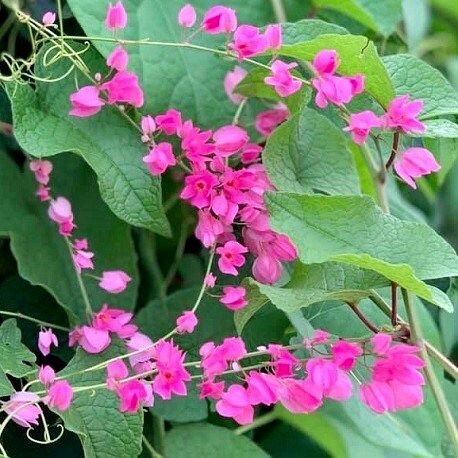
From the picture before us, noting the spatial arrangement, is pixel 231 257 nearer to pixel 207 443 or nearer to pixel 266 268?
pixel 266 268

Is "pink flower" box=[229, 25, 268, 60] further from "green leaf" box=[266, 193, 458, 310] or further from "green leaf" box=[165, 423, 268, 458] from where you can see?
"green leaf" box=[165, 423, 268, 458]

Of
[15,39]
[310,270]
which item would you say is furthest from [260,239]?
[15,39]

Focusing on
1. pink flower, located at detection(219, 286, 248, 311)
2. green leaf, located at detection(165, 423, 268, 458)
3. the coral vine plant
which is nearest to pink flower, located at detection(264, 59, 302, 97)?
the coral vine plant

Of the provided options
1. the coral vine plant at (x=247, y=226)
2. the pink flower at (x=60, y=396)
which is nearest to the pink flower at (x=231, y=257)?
the coral vine plant at (x=247, y=226)

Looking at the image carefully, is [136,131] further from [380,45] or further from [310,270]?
[380,45]

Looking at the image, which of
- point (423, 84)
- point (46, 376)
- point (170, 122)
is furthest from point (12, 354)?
point (423, 84)

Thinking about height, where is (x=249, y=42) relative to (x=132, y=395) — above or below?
above

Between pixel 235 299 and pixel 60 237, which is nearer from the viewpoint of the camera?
pixel 235 299
